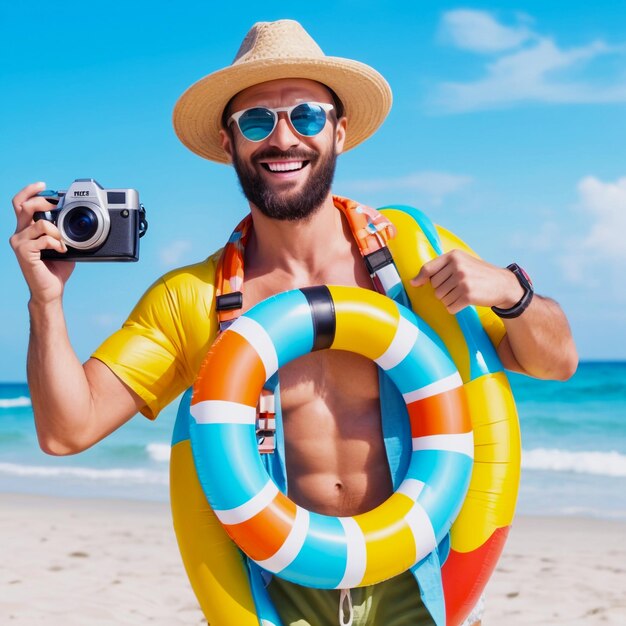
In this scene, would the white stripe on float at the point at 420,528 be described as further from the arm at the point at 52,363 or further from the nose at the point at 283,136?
the nose at the point at 283,136

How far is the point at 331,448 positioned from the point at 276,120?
89 cm

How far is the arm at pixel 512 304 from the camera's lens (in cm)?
221

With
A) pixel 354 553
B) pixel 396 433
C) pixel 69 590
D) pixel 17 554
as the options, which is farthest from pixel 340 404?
pixel 17 554

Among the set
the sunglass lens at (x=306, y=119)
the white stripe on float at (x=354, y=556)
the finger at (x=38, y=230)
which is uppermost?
the sunglass lens at (x=306, y=119)

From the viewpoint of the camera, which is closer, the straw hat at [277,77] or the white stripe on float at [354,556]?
the white stripe on float at [354,556]

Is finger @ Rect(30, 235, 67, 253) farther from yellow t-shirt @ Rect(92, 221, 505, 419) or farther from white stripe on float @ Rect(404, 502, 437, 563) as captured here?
white stripe on float @ Rect(404, 502, 437, 563)

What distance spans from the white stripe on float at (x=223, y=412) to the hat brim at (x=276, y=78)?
0.89 metres

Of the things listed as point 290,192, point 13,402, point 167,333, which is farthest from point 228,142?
point 13,402

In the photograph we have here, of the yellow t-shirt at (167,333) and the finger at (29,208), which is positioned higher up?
the finger at (29,208)

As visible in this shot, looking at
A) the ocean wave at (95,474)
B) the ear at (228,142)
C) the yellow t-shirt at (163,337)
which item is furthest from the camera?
the ocean wave at (95,474)

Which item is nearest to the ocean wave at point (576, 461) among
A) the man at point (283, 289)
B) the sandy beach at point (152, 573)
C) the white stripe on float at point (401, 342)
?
the sandy beach at point (152, 573)

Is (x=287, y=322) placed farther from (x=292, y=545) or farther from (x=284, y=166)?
(x=292, y=545)

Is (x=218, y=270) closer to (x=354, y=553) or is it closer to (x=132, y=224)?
(x=132, y=224)

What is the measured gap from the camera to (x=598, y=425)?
1490 cm
